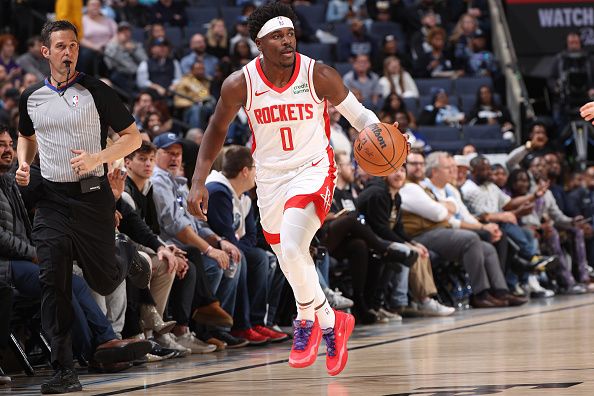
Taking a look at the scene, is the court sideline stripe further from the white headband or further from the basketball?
the white headband

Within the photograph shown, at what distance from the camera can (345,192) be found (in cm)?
1131

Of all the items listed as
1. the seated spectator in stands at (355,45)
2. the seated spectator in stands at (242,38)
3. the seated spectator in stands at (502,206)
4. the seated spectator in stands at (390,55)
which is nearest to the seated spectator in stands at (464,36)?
the seated spectator in stands at (390,55)

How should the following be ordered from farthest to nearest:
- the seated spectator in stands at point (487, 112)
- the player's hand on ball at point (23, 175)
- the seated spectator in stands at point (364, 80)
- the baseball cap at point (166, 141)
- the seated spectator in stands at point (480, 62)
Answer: the seated spectator in stands at point (480, 62) → the seated spectator in stands at point (487, 112) → the seated spectator in stands at point (364, 80) → the baseball cap at point (166, 141) → the player's hand on ball at point (23, 175)

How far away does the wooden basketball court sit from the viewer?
6.21m

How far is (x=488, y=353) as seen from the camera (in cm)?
786

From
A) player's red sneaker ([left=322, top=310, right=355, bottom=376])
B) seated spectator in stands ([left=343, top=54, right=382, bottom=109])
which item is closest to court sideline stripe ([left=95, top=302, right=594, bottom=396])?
player's red sneaker ([left=322, top=310, right=355, bottom=376])

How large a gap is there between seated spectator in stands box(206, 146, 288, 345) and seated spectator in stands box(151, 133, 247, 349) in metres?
0.15

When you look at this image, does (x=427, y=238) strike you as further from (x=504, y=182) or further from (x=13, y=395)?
(x=13, y=395)

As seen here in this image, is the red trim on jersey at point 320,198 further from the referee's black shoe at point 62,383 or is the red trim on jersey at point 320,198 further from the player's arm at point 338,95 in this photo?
the referee's black shoe at point 62,383

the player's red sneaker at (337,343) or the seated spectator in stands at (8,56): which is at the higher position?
the seated spectator in stands at (8,56)

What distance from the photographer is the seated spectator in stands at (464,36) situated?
64.5 feet

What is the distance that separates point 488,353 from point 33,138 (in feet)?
9.98

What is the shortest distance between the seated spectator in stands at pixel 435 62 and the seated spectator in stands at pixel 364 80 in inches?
65.0

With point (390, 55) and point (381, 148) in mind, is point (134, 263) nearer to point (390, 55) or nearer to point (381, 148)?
point (381, 148)
